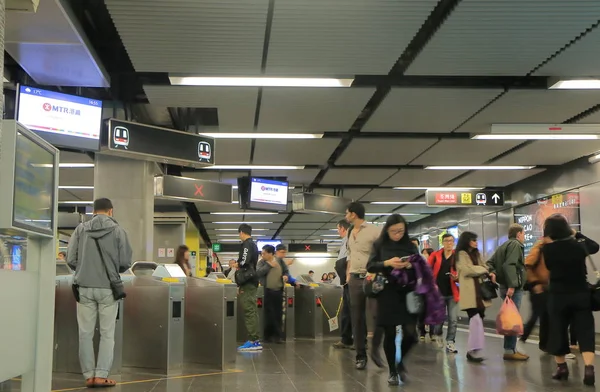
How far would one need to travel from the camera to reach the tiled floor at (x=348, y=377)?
5.78m

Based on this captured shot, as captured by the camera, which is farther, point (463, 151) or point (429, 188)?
point (429, 188)

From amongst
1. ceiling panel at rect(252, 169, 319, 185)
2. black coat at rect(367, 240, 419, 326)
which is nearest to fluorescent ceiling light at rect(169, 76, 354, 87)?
black coat at rect(367, 240, 419, 326)

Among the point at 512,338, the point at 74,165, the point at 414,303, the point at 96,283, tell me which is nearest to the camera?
the point at 414,303

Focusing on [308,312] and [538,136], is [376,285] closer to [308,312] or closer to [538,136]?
[538,136]

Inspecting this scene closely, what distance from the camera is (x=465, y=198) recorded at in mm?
15328

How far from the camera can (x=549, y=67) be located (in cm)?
696

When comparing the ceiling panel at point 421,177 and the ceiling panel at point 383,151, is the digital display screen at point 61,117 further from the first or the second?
the ceiling panel at point 421,177

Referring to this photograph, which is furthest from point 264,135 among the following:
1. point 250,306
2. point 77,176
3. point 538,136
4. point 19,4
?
point 19,4

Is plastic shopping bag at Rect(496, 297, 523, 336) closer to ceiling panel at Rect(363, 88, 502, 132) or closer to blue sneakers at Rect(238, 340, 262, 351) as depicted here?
ceiling panel at Rect(363, 88, 502, 132)

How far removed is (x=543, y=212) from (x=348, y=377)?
371 inches

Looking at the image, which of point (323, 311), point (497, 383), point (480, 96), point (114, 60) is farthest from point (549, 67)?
point (323, 311)

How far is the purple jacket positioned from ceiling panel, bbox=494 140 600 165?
6.10 meters

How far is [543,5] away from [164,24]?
3354 millimetres

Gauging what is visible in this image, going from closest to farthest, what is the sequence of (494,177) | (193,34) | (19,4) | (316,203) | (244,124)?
(19,4)
(193,34)
(244,124)
(494,177)
(316,203)
